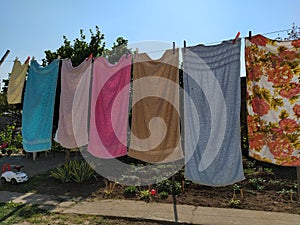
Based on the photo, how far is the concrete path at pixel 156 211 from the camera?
10.6 feet

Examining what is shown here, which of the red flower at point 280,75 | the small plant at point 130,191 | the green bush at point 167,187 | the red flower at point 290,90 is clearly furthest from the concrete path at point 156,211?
the red flower at point 280,75

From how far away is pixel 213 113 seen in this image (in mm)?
3383

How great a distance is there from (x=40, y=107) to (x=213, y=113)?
2959mm

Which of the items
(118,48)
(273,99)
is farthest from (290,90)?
(118,48)

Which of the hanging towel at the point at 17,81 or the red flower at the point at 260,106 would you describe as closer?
the red flower at the point at 260,106

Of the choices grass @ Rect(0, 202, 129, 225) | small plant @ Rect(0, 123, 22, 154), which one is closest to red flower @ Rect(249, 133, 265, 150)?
grass @ Rect(0, 202, 129, 225)

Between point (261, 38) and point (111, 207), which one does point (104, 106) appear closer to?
point (111, 207)

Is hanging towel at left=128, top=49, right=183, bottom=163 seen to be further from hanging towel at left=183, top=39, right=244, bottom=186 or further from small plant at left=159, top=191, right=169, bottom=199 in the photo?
small plant at left=159, top=191, right=169, bottom=199

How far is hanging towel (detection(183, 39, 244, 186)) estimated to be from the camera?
3.30 m

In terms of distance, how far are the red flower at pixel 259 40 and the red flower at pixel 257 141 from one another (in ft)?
3.58

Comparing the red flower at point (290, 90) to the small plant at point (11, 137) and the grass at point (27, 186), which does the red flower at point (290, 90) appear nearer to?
the grass at point (27, 186)

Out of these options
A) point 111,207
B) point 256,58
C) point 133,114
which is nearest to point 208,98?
point 256,58

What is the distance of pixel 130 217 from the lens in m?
3.43

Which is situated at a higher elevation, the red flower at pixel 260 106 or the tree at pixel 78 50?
the tree at pixel 78 50
